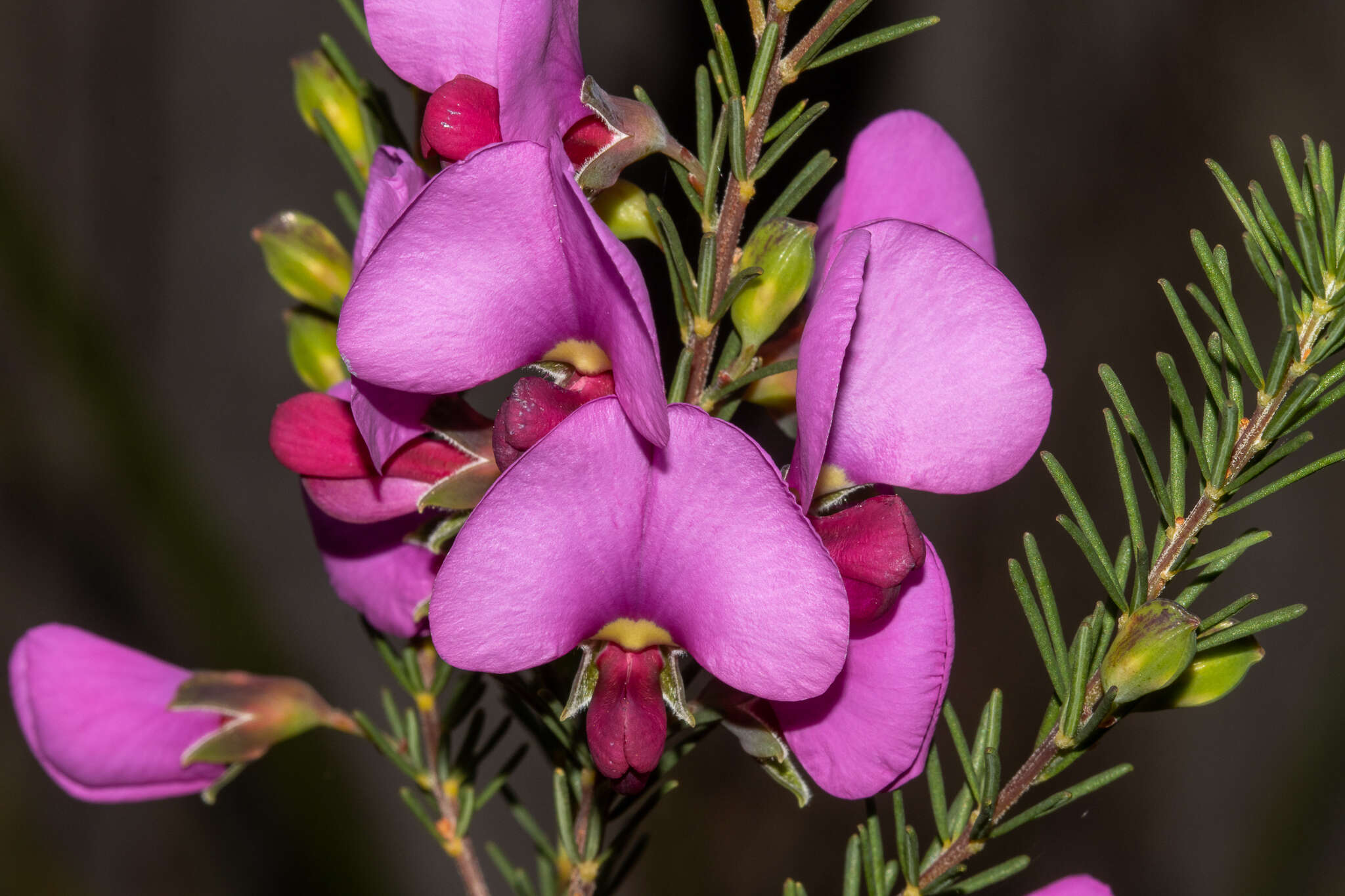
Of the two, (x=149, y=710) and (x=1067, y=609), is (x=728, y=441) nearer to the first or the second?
(x=149, y=710)

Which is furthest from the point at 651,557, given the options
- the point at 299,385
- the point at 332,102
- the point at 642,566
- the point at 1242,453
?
the point at 299,385

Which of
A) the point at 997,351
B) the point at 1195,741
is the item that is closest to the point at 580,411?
the point at 997,351

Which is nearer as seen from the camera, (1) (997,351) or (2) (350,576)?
(1) (997,351)

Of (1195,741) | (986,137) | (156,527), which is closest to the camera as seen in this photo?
(156,527)

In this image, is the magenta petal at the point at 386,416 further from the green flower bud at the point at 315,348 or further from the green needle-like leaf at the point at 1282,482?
the green needle-like leaf at the point at 1282,482

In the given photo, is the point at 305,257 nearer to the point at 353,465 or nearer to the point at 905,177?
the point at 353,465
